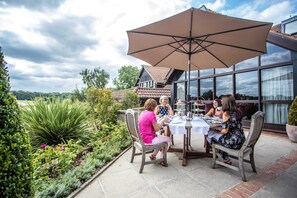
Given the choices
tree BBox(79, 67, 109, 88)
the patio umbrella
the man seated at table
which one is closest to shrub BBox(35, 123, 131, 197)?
the patio umbrella

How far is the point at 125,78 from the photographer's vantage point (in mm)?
36125

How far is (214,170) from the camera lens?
8.59 ft

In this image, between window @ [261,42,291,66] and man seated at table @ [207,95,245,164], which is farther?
window @ [261,42,291,66]

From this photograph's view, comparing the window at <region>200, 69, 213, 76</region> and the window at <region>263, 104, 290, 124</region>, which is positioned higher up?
the window at <region>200, 69, 213, 76</region>

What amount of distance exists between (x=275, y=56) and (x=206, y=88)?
3313 millimetres

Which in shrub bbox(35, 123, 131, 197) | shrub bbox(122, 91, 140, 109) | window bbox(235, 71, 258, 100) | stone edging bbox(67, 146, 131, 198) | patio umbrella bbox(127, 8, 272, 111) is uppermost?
patio umbrella bbox(127, 8, 272, 111)

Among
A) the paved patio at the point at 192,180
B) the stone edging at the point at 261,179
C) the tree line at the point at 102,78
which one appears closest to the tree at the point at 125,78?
the tree line at the point at 102,78

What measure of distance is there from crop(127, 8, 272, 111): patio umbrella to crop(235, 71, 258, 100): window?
3077 millimetres

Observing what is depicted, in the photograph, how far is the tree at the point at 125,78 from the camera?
35.7m

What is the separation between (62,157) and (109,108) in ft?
14.3

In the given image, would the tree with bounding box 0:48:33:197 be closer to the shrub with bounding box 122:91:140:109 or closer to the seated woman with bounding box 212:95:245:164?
the seated woman with bounding box 212:95:245:164

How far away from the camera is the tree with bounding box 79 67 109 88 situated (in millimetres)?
29062

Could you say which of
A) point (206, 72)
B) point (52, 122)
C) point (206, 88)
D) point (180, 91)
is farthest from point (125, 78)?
point (52, 122)

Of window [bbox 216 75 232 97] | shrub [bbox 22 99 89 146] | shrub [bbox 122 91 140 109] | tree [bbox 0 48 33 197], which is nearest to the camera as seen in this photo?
tree [bbox 0 48 33 197]
